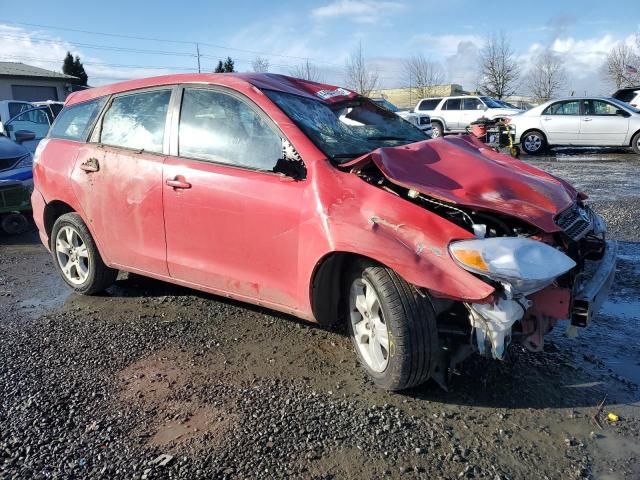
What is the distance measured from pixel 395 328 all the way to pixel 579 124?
47.7 feet

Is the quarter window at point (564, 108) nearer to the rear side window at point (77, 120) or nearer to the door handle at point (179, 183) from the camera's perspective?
the rear side window at point (77, 120)

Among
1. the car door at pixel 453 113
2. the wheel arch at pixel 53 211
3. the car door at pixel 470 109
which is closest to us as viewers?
the wheel arch at pixel 53 211

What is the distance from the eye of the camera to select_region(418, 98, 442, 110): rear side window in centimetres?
2312

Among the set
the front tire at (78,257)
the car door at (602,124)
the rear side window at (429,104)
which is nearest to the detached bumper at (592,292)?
the front tire at (78,257)

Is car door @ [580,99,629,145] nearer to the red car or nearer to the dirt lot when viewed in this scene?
the dirt lot

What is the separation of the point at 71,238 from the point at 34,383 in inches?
69.9

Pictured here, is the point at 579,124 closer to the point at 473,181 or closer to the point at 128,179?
the point at 473,181

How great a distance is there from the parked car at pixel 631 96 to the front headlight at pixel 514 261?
16403 millimetres

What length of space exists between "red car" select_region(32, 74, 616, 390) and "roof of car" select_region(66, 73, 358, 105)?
2cm

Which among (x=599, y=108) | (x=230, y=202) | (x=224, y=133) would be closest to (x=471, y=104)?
(x=599, y=108)

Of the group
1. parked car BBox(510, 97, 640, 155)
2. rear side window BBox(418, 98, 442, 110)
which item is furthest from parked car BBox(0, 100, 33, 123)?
rear side window BBox(418, 98, 442, 110)

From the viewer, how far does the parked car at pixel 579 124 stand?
48.4 feet

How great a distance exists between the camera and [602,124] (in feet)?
48.9

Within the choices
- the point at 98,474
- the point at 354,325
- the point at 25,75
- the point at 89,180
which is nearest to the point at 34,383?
the point at 98,474
